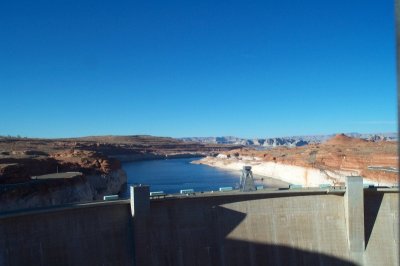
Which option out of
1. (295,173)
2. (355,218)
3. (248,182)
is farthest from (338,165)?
(355,218)

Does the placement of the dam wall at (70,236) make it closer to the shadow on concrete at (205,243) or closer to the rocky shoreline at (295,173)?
the shadow on concrete at (205,243)

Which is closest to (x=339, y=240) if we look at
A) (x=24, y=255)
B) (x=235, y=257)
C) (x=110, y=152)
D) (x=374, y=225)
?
(x=374, y=225)

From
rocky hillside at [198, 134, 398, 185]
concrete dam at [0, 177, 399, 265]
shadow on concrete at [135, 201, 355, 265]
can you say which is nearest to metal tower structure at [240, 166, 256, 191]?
concrete dam at [0, 177, 399, 265]

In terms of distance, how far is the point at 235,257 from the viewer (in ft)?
77.0

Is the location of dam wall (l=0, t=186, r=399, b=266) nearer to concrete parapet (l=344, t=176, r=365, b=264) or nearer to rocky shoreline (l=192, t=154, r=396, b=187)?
concrete parapet (l=344, t=176, r=365, b=264)

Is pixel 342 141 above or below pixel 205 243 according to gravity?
above

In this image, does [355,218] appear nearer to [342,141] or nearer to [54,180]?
[54,180]

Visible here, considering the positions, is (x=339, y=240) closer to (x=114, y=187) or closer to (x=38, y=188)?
(x=38, y=188)

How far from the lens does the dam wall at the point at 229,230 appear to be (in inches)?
827

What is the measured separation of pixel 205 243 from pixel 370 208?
996 centimetres

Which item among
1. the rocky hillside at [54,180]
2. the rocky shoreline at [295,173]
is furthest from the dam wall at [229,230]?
the rocky shoreline at [295,173]

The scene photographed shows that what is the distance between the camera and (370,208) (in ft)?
82.3

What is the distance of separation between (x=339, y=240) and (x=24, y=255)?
16824mm

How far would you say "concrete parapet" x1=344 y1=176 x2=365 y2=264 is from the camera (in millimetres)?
24438
